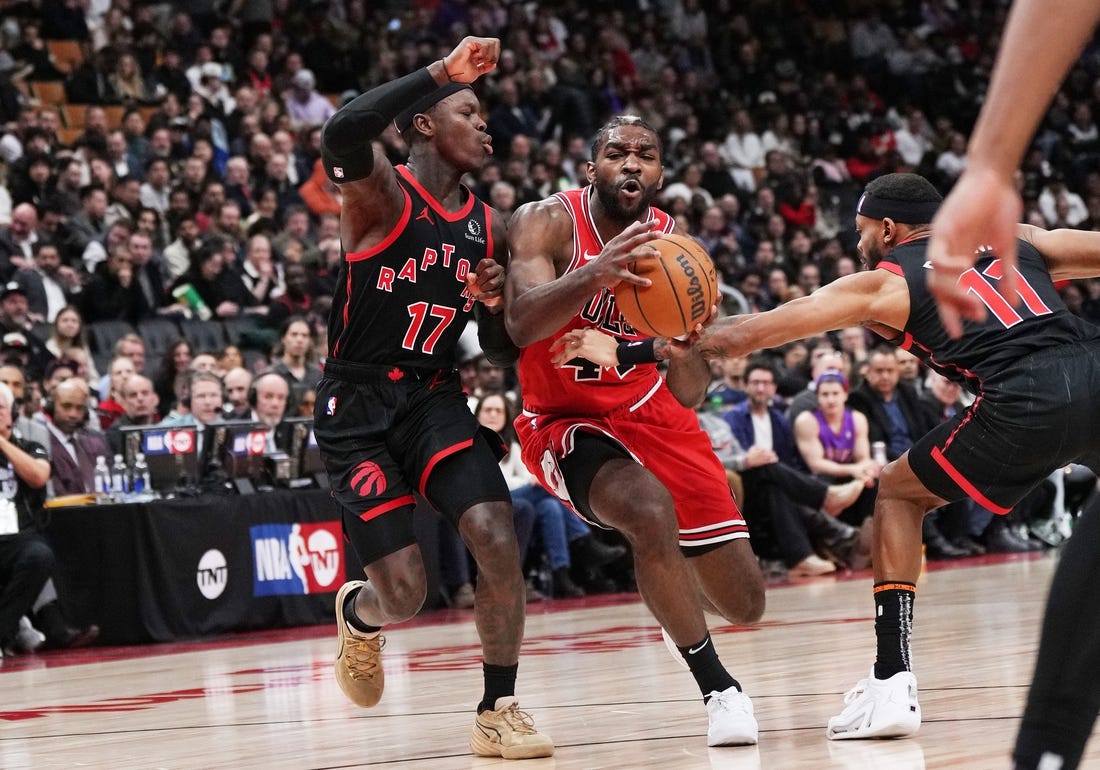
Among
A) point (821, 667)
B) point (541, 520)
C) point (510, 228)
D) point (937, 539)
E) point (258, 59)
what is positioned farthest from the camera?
point (258, 59)

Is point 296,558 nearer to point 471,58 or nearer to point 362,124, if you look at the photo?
point 362,124

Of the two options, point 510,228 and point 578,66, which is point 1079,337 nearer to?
point 510,228

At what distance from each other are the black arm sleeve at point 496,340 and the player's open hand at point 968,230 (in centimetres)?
338

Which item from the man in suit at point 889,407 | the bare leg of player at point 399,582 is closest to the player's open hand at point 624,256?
the bare leg of player at point 399,582

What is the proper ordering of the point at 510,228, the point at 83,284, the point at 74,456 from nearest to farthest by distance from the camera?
1. the point at 510,228
2. the point at 74,456
3. the point at 83,284

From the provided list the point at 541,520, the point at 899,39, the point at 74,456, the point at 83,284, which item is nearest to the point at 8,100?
the point at 83,284

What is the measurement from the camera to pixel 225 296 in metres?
12.7

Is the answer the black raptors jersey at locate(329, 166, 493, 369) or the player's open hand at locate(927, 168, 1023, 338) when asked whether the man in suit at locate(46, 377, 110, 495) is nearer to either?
the black raptors jersey at locate(329, 166, 493, 369)

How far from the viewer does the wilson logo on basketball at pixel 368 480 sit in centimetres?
491

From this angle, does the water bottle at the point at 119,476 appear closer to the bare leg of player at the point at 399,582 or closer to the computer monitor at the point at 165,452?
the computer monitor at the point at 165,452

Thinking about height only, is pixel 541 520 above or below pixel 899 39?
below

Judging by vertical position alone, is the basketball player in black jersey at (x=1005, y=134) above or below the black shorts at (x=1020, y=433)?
above

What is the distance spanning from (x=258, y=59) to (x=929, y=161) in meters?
9.76

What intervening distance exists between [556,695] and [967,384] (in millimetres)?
2096
